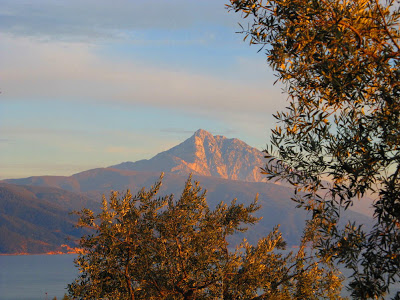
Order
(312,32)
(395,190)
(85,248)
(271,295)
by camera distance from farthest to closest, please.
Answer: (85,248), (271,295), (312,32), (395,190)

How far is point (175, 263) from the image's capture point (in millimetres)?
19797

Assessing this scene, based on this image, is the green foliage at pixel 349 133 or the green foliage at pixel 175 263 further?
the green foliage at pixel 175 263

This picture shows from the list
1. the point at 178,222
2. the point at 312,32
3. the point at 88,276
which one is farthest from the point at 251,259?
the point at 312,32

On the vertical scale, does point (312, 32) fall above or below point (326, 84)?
above

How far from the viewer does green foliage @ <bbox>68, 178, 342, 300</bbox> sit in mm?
19625

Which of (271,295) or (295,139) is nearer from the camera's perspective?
(295,139)

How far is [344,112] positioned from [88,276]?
1338 cm

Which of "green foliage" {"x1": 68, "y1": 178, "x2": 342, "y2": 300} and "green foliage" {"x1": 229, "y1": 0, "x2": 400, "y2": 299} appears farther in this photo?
"green foliage" {"x1": 68, "y1": 178, "x2": 342, "y2": 300}

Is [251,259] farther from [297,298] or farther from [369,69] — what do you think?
[369,69]

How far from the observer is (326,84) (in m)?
10.3

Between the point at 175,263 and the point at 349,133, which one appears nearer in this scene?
the point at 349,133

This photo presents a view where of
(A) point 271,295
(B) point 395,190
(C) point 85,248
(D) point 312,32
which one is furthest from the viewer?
(C) point 85,248

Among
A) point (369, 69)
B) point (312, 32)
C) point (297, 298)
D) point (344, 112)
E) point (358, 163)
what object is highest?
point (312, 32)

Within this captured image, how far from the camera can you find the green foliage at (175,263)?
1962 centimetres
